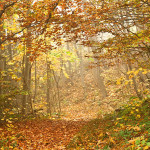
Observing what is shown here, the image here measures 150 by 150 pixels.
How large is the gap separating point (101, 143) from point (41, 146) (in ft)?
7.25

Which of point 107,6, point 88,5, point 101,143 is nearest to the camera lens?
point 101,143

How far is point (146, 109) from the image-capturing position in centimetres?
685

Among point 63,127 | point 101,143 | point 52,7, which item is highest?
point 52,7

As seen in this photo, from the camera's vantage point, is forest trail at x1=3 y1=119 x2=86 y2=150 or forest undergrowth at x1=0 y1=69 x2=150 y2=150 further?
forest trail at x1=3 y1=119 x2=86 y2=150

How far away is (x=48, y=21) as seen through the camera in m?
6.44

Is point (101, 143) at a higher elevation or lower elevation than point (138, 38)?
lower

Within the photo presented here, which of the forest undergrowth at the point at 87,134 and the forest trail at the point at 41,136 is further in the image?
the forest trail at the point at 41,136

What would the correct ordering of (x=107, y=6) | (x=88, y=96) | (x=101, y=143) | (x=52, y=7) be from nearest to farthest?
(x=101, y=143) < (x=107, y=6) < (x=52, y=7) < (x=88, y=96)

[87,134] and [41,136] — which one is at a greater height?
[87,134]

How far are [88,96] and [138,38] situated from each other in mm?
16142

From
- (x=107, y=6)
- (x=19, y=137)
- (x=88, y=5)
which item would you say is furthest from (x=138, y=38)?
(x=19, y=137)

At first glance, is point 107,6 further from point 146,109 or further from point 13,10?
point 146,109

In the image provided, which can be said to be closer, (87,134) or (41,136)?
(87,134)

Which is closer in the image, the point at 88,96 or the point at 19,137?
the point at 19,137
